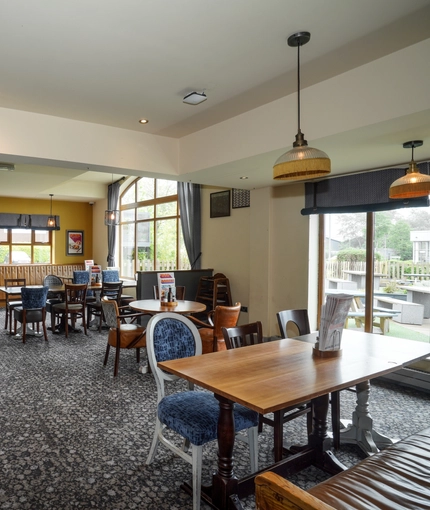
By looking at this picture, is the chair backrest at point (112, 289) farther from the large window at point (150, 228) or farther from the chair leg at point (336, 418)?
the chair leg at point (336, 418)

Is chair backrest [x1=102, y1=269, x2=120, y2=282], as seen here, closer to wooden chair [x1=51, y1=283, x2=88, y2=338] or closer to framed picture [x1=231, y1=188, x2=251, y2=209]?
wooden chair [x1=51, y1=283, x2=88, y2=338]

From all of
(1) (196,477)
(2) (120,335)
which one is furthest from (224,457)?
(2) (120,335)

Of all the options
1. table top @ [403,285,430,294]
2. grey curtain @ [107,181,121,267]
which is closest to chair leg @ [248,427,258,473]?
table top @ [403,285,430,294]

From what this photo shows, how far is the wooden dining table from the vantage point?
182 cm

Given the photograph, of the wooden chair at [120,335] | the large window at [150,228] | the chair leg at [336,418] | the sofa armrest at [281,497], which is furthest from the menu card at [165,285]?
the sofa armrest at [281,497]

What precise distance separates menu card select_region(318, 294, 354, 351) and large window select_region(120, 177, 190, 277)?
5.45 meters

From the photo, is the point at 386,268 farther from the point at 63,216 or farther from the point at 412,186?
the point at 63,216

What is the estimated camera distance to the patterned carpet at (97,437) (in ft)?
7.32

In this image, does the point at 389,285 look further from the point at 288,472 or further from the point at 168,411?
the point at 168,411

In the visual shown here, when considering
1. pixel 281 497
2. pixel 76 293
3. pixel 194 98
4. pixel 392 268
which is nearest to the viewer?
pixel 281 497

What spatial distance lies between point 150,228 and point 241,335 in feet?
21.9

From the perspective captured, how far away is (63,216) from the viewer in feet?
36.0

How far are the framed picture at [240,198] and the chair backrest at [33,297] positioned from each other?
3.31m

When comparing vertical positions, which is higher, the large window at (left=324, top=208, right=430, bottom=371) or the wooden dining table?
the large window at (left=324, top=208, right=430, bottom=371)
